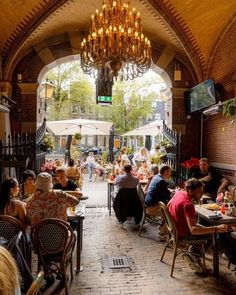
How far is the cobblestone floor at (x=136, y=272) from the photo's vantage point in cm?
370

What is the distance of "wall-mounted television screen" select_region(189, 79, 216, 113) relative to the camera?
7.52 m

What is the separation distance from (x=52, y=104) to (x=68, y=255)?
18.9 meters

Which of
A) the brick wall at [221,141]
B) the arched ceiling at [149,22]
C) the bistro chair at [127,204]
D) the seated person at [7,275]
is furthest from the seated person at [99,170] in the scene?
the seated person at [7,275]

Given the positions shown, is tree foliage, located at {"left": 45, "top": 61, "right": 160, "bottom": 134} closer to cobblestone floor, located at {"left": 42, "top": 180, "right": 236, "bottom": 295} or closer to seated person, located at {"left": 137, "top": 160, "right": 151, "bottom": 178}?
seated person, located at {"left": 137, "top": 160, "right": 151, "bottom": 178}

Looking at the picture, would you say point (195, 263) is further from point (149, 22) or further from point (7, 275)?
point (149, 22)

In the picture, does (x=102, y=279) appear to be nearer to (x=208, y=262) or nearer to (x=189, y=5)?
(x=208, y=262)

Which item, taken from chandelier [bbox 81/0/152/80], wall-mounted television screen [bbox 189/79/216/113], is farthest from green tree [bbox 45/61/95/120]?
chandelier [bbox 81/0/152/80]

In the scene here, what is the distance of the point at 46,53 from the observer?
9164 millimetres

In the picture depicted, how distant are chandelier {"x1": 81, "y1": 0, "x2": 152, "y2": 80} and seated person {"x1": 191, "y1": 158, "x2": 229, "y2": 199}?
9.51 feet

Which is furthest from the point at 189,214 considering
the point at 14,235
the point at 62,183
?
the point at 62,183

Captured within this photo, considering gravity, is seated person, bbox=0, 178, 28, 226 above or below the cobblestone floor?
above

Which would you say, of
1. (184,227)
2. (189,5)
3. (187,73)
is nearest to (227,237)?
(184,227)

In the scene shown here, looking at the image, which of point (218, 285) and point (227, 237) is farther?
point (227, 237)

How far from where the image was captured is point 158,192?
5.76 metres
